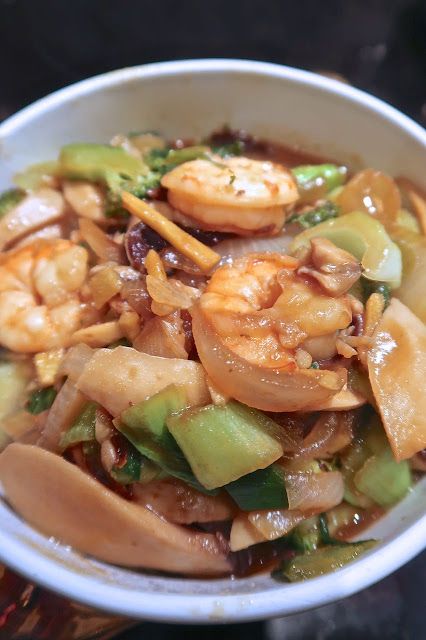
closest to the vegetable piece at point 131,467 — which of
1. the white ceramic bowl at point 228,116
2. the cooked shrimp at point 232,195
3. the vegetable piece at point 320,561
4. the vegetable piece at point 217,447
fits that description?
Answer: the vegetable piece at point 217,447

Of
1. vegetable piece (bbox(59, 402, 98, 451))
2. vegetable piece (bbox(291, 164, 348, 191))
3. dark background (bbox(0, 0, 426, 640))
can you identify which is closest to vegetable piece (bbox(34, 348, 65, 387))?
vegetable piece (bbox(59, 402, 98, 451))

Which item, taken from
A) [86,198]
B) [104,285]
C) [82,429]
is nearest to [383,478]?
[82,429]

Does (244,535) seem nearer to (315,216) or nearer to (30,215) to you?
(315,216)

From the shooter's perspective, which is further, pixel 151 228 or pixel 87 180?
pixel 87 180

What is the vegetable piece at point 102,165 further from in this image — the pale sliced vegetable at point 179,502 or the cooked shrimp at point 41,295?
the pale sliced vegetable at point 179,502

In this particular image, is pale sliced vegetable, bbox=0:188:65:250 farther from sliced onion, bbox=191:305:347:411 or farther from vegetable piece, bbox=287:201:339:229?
sliced onion, bbox=191:305:347:411

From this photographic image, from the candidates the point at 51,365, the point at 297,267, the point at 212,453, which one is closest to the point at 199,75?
the point at 297,267

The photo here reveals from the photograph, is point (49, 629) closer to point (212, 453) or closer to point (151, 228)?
point (212, 453)
